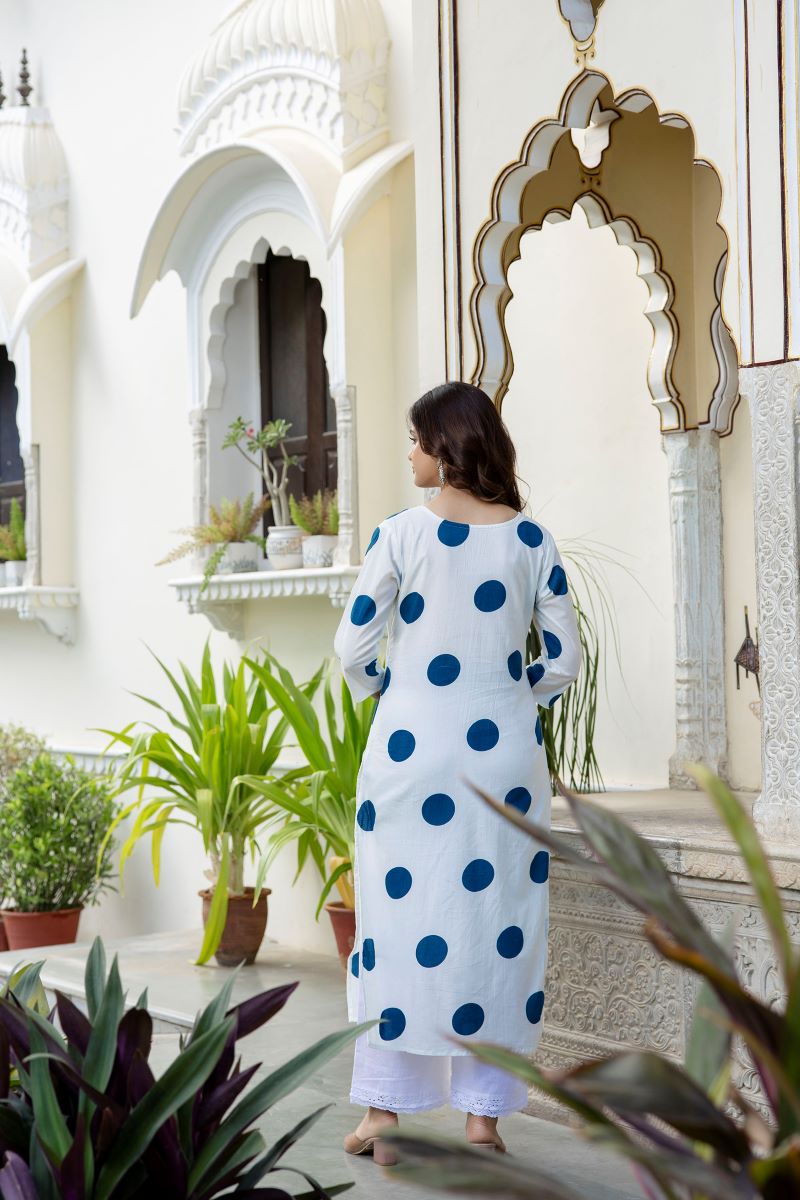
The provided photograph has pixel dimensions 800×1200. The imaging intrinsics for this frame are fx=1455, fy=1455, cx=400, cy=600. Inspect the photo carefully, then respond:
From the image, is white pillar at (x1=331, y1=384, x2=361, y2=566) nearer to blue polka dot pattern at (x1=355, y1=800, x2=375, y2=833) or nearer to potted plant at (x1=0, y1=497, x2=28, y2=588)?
A: blue polka dot pattern at (x1=355, y1=800, x2=375, y2=833)

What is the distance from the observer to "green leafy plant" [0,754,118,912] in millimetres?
6023

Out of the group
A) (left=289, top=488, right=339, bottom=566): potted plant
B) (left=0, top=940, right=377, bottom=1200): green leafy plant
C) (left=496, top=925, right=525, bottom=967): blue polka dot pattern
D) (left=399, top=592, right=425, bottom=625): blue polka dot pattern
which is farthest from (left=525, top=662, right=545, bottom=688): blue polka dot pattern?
(left=289, top=488, right=339, bottom=566): potted plant

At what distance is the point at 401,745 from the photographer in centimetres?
294

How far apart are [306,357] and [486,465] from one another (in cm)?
307

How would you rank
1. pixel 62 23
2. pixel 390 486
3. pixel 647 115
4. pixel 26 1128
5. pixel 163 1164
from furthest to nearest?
pixel 62 23, pixel 390 486, pixel 647 115, pixel 26 1128, pixel 163 1164

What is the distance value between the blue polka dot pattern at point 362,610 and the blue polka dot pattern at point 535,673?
1.18ft

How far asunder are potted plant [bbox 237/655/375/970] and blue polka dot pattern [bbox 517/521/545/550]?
1501 millimetres

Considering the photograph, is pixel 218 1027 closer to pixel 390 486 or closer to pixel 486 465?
pixel 486 465

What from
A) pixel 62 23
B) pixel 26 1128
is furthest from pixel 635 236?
pixel 62 23

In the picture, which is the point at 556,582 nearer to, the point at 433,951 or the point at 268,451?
the point at 433,951

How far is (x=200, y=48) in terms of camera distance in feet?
19.9

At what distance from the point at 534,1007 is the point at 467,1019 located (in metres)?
0.16

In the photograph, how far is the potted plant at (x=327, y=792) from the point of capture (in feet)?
14.8

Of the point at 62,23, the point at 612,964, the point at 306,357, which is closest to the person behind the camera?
the point at 612,964
